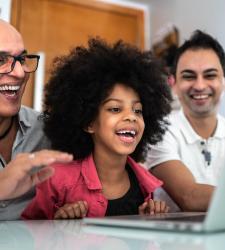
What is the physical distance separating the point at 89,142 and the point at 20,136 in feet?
0.79

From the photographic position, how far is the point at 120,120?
1.11m

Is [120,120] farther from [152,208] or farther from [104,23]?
[104,23]

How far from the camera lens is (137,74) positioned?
1.19m

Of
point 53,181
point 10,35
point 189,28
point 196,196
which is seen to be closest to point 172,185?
point 196,196

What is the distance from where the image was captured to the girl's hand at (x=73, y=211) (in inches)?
38.2

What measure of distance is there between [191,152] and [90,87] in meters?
0.63

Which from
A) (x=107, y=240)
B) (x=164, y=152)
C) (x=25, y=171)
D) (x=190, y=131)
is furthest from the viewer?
(x=190, y=131)

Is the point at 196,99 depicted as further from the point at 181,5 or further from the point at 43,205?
the point at 181,5

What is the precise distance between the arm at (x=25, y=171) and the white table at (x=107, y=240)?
124 millimetres

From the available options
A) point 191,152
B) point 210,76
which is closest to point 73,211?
point 191,152

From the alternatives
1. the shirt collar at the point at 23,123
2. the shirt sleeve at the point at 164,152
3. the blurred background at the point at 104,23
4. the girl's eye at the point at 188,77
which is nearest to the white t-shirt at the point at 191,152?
the shirt sleeve at the point at 164,152

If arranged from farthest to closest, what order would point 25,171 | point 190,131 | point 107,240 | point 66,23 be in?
point 66,23
point 190,131
point 25,171
point 107,240

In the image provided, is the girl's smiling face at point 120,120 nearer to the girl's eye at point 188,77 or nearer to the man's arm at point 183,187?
the man's arm at point 183,187

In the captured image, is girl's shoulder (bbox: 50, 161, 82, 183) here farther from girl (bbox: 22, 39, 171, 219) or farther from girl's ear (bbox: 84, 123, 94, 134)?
girl's ear (bbox: 84, 123, 94, 134)
